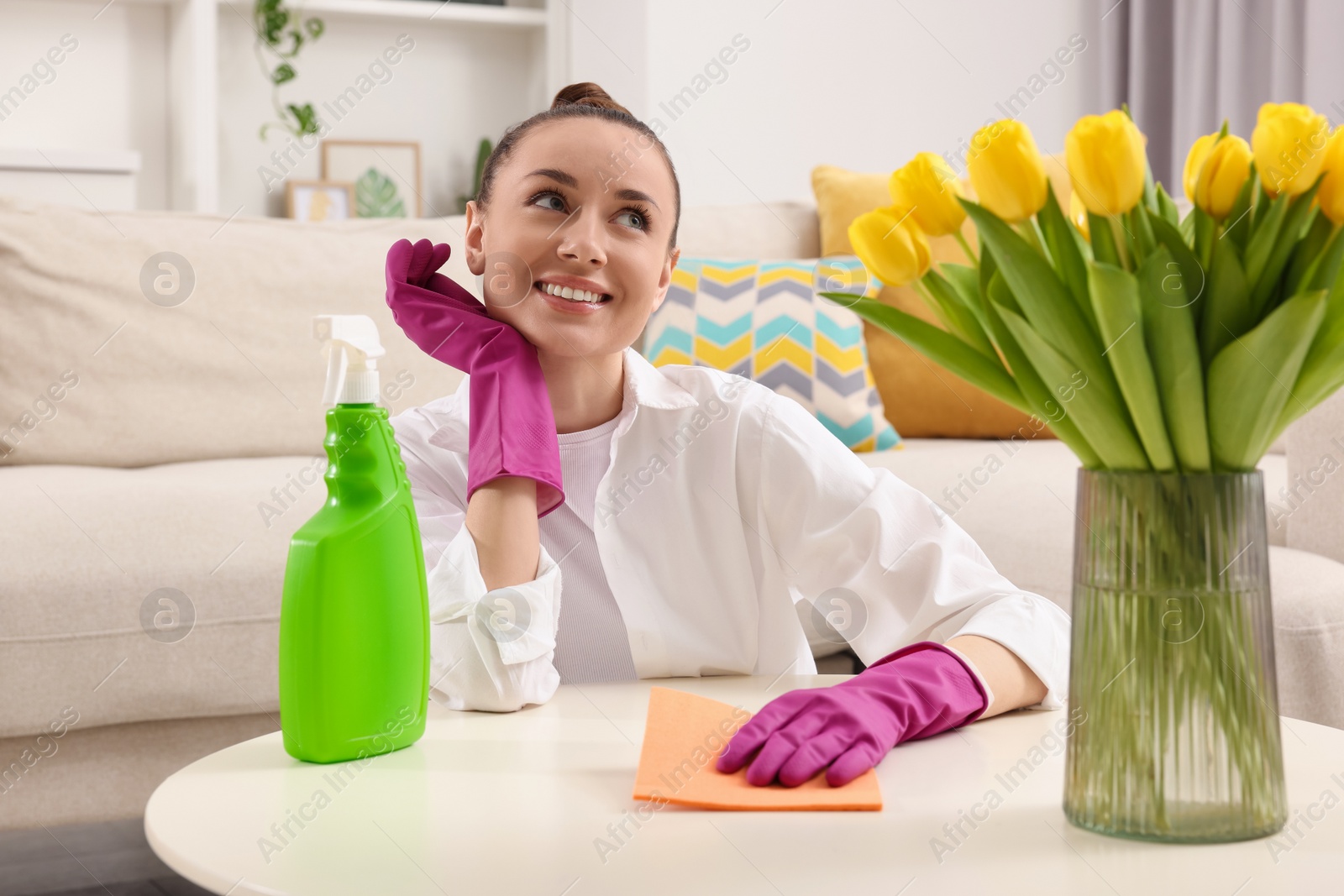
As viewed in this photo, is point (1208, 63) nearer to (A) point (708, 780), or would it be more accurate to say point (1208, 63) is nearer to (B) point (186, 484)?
(B) point (186, 484)

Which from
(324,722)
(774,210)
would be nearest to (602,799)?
(324,722)

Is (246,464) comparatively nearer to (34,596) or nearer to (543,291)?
(34,596)

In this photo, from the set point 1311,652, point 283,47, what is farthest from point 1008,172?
point 283,47

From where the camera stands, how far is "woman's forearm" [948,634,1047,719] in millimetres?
762

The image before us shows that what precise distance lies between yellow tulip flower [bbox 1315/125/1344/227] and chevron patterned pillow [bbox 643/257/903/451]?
55.1 inches

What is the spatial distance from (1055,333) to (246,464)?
1438 millimetres

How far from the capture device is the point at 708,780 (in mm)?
639

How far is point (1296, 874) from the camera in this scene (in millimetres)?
514

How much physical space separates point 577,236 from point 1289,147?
1.95ft

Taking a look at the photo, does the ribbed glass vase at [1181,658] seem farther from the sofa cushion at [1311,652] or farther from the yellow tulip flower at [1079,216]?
the sofa cushion at [1311,652]

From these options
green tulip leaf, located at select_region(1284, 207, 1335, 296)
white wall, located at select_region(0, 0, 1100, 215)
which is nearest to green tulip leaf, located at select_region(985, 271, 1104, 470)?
green tulip leaf, located at select_region(1284, 207, 1335, 296)

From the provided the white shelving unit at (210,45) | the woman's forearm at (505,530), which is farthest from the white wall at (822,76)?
the woman's forearm at (505,530)

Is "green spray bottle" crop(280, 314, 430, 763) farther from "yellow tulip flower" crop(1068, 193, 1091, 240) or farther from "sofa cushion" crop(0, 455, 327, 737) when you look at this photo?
"sofa cushion" crop(0, 455, 327, 737)

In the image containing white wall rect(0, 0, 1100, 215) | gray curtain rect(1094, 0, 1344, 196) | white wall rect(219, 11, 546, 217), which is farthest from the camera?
white wall rect(219, 11, 546, 217)
